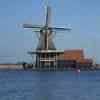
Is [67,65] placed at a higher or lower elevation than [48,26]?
lower

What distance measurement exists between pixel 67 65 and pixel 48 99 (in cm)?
11799

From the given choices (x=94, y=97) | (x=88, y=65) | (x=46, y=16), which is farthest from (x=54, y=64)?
(x=94, y=97)

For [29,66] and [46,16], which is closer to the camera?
[46,16]

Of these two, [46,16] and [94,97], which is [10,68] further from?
[94,97]

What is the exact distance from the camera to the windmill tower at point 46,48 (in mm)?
135625

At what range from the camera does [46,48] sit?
13512 centimetres

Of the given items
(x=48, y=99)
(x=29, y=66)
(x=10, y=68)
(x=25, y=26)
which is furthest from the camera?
(x=10, y=68)

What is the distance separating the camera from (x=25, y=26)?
13525 centimetres

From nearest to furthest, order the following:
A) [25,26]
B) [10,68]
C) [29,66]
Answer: [25,26], [29,66], [10,68]

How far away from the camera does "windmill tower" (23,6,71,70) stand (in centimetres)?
13562

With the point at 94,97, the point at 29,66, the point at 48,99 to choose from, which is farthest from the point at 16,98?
the point at 29,66

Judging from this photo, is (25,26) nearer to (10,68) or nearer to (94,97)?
(10,68)

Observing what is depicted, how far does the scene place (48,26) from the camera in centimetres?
13800

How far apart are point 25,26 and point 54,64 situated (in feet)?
49.3
